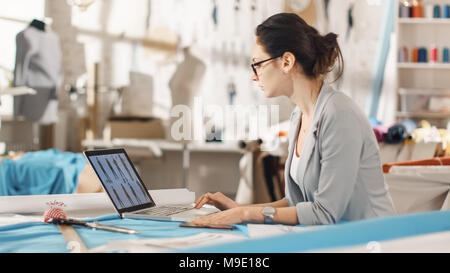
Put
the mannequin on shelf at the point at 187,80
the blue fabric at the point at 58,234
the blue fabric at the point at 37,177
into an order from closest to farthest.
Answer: the blue fabric at the point at 58,234, the blue fabric at the point at 37,177, the mannequin on shelf at the point at 187,80

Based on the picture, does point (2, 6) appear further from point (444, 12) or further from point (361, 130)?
point (361, 130)

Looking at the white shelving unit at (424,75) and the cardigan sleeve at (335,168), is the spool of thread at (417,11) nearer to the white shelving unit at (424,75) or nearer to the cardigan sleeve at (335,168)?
the white shelving unit at (424,75)

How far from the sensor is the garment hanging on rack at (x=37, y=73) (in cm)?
581

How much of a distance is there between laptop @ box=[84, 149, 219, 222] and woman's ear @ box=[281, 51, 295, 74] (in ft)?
1.62

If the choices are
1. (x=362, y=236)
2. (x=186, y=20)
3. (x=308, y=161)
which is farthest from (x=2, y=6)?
(x=362, y=236)

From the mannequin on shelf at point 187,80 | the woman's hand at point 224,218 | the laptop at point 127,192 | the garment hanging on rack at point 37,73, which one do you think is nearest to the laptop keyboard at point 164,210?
the laptop at point 127,192

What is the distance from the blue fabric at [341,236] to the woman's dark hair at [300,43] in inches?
31.1

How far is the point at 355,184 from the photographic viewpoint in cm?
174

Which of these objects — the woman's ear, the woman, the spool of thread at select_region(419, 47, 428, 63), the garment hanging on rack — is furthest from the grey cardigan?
the spool of thread at select_region(419, 47, 428, 63)

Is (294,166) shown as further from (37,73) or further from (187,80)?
(37,73)

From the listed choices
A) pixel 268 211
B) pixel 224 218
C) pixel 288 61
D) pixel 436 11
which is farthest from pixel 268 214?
pixel 436 11

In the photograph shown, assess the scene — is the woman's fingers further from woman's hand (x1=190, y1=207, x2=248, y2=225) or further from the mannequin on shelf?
the mannequin on shelf

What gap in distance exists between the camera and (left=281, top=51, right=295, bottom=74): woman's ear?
6.03 ft

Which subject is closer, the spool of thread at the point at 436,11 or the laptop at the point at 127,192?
the laptop at the point at 127,192
